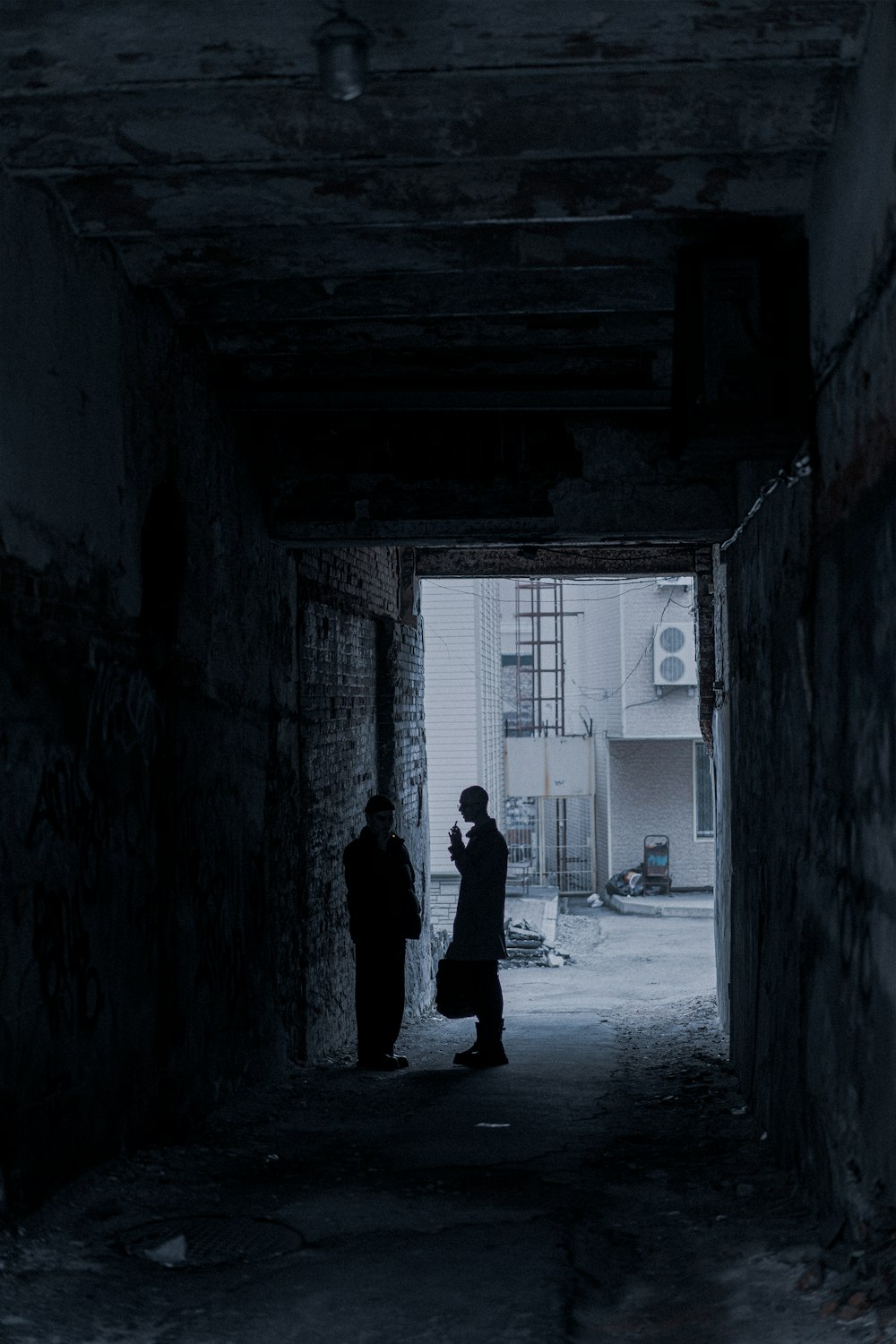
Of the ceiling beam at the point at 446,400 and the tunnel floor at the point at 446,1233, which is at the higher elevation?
the ceiling beam at the point at 446,400

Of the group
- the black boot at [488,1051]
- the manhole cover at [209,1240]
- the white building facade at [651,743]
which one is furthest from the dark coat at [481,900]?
the white building facade at [651,743]

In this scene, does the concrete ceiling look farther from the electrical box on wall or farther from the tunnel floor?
the tunnel floor

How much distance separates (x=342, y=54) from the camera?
3756mm

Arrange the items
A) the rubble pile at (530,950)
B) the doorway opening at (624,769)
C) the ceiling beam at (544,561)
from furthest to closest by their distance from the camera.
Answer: the doorway opening at (624,769), the rubble pile at (530,950), the ceiling beam at (544,561)

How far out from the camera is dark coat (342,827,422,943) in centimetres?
838

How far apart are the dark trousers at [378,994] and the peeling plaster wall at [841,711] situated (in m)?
2.98

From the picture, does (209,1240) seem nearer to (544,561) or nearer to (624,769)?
(544,561)

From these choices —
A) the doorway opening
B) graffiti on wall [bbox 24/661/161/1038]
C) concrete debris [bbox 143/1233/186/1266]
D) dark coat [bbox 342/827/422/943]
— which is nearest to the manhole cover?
concrete debris [bbox 143/1233/186/1266]

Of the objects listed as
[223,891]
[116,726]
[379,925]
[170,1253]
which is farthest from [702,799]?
[170,1253]

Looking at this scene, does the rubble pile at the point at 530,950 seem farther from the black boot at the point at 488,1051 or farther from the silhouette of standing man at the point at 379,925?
the silhouette of standing man at the point at 379,925

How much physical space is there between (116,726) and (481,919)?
144 inches

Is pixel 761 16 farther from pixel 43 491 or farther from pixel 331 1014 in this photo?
pixel 331 1014

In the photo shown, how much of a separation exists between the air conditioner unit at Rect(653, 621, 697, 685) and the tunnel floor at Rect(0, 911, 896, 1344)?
1864 cm

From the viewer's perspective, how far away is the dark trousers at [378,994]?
8438 mm
